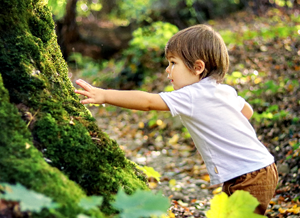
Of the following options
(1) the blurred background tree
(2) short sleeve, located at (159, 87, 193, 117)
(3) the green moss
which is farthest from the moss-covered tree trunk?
(1) the blurred background tree

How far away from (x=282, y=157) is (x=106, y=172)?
335 cm

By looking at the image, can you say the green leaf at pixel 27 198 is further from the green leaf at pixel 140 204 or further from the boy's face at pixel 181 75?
the boy's face at pixel 181 75

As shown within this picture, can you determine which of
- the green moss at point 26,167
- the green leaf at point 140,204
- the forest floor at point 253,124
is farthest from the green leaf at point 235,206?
the forest floor at point 253,124

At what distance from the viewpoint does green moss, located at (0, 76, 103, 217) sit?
1.23 metres

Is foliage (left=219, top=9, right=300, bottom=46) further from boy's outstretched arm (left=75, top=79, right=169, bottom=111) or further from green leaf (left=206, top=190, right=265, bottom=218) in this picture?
green leaf (left=206, top=190, right=265, bottom=218)

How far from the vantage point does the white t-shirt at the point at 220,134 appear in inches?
80.6

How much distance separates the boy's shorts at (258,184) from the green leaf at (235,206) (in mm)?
680

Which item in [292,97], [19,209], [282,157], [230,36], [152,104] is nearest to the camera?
[19,209]

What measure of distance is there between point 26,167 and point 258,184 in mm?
1543

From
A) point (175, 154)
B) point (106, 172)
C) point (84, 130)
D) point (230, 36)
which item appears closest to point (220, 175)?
point (106, 172)

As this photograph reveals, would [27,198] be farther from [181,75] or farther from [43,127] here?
[181,75]

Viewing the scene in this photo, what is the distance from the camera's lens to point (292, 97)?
18.3ft

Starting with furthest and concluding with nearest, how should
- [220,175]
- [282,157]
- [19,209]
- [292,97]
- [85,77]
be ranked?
[85,77], [292,97], [282,157], [220,175], [19,209]

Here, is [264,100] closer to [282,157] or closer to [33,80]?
[282,157]
